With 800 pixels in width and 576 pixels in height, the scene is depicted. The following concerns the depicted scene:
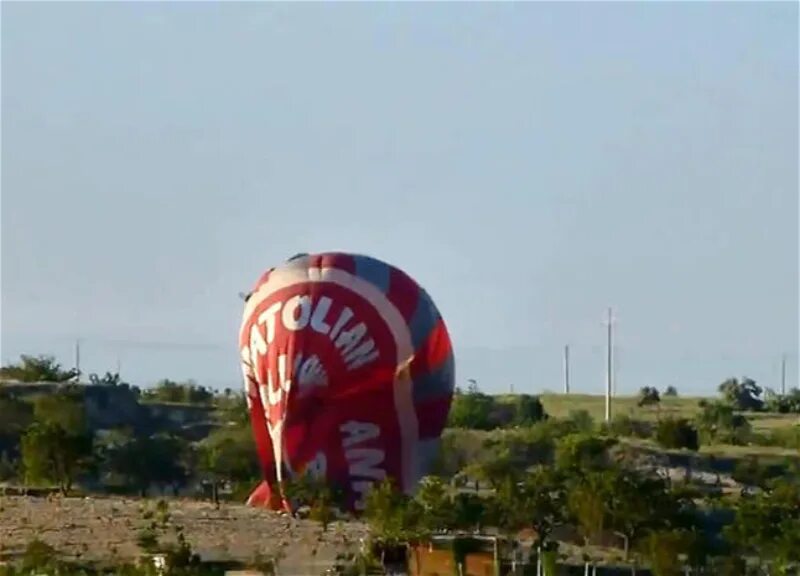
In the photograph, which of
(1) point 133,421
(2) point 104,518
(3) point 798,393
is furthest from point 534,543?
(3) point 798,393

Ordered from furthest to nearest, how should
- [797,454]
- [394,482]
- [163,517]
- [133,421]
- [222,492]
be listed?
1. [133,421]
2. [797,454]
3. [222,492]
4. [394,482]
5. [163,517]

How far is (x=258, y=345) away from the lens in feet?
181

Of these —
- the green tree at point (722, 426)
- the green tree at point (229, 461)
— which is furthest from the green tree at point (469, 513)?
the green tree at point (722, 426)

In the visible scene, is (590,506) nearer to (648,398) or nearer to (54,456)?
(54,456)

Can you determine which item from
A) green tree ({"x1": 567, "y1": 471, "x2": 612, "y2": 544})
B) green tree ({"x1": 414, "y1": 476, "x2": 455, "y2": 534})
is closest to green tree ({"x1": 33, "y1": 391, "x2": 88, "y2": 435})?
green tree ({"x1": 567, "y1": 471, "x2": 612, "y2": 544})

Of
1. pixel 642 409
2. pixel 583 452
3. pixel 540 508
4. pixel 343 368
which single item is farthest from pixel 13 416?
pixel 642 409

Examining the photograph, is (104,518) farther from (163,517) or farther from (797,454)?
(797,454)

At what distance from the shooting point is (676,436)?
279ft

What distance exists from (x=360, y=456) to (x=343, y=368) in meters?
2.05

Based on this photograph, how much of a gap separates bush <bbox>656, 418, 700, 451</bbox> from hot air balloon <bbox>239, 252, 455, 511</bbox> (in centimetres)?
2949

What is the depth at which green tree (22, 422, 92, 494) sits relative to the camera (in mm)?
58500

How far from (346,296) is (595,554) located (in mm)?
8217

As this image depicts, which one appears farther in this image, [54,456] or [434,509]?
[54,456]

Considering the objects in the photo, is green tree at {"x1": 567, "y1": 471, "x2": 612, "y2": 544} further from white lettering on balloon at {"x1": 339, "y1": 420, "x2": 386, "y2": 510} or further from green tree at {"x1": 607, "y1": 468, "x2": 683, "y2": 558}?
white lettering on balloon at {"x1": 339, "y1": 420, "x2": 386, "y2": 510}
